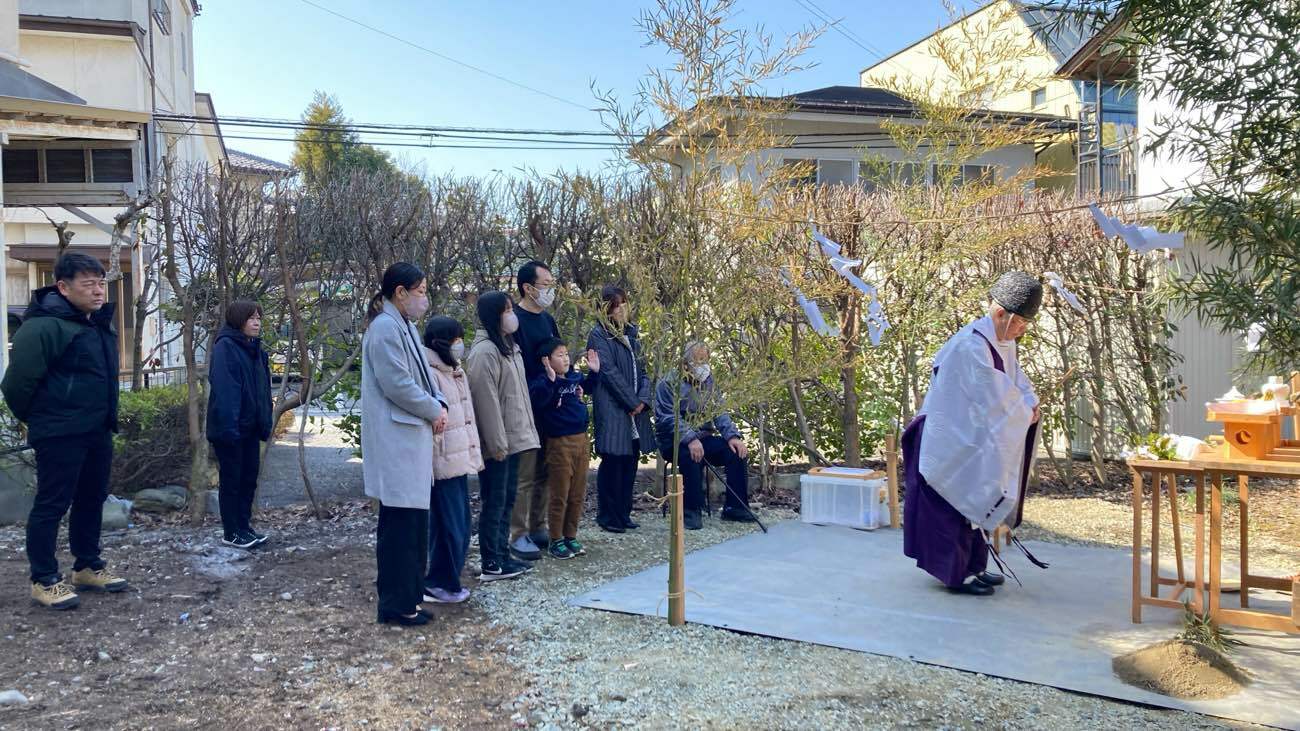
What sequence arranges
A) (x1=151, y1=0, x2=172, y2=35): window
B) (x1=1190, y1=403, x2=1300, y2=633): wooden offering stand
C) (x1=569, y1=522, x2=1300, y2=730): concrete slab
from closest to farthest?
(x1=569, y1=522, x2=1300, y2=730): concrete slab < (x1=1190, y1=403, x2=1300, y2=633): wooden offering stand < (x1=151, y1=0, x2=172, y2=35): window

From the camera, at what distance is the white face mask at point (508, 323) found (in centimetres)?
561

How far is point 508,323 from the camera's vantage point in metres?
5.61

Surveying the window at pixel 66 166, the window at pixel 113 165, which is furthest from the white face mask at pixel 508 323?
the window at pixel 66 166

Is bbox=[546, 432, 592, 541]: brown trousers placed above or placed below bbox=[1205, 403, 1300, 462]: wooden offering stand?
below

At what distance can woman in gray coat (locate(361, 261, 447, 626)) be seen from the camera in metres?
4.53

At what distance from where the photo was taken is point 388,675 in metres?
4.05

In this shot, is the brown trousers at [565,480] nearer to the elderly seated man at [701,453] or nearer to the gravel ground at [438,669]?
the gravel ground at [438,669]

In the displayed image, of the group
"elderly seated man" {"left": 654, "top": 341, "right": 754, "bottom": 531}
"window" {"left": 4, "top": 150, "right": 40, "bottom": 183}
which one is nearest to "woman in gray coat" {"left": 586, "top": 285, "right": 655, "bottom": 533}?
"elderly seated man" {"left": 654, "top": 341, "right": 754, "bottom": 531}

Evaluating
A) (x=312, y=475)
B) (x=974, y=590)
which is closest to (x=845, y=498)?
(x=974, y=590)

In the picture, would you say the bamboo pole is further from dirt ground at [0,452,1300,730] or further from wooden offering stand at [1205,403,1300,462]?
dirt ground at [0,452,1300,730]

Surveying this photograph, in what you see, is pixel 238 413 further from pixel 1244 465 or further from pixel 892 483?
pixel 1244 465

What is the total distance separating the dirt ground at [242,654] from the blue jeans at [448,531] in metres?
0.19

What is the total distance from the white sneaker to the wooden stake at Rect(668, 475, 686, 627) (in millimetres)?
1587

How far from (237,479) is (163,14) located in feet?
56.8
